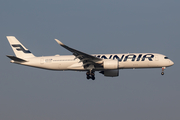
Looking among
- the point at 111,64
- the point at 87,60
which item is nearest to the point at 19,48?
the point at 87,60

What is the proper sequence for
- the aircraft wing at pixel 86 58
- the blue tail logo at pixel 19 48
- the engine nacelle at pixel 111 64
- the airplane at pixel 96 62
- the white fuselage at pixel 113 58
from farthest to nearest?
the blue tail logo at pixel 19 48, the white fuselage at pixel 113 58, the airplane at pixel 96 62, the engine nacelle at pixel 111 64, the aircraft wing at pixel 86 58

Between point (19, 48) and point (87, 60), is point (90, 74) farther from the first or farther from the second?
point (19, 48)

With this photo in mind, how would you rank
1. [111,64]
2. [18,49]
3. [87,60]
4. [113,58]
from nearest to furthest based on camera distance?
[111,64] → [87,60] → [113,58] → [18,49]

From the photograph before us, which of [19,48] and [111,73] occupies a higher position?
[19,48]

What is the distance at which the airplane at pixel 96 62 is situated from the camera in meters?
47.7

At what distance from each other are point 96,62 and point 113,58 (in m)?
2.74

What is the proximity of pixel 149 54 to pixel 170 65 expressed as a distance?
12.1 feet

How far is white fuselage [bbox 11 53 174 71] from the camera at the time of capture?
48.4 metres

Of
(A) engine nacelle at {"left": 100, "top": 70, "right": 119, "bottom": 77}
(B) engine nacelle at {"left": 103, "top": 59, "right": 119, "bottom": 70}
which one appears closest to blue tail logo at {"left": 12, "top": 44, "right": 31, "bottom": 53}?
(A) engine nacelle at {"left": 100, "top": 70, "right": 119, "bottom": 77}

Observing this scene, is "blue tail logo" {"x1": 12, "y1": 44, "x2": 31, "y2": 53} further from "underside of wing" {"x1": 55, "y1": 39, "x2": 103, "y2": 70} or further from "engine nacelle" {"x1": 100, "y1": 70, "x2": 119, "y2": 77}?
"engine nacelle" {"x1": 100, "y1": 70, "x2": 119, "y2": 77}

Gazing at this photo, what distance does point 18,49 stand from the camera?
54219 millimetres

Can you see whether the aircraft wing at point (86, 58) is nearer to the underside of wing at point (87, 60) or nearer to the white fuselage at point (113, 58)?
the underside of wing at point (87, 60)

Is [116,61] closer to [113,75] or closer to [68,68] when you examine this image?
[113,75]

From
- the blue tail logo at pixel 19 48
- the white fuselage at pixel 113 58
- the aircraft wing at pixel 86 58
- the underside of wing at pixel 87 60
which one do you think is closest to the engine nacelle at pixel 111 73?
the white fuselage at pixel 113 58
